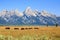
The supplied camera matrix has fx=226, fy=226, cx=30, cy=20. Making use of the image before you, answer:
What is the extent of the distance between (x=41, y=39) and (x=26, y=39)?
2.35m

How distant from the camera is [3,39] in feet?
76.1

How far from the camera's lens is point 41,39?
976 inches

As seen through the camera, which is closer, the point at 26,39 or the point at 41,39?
the point at 26,39

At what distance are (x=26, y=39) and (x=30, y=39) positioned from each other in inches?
18.6

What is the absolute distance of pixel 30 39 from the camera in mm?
23328

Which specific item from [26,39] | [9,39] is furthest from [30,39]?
[9,39]

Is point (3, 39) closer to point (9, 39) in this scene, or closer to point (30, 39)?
point (9, 39)

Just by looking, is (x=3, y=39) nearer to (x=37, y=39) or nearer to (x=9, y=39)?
(x=9, y=39)

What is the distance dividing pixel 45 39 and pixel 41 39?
0.60m

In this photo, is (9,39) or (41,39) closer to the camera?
(9,39)

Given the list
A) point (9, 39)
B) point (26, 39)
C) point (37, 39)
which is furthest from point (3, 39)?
point (37, 39)

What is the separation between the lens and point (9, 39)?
76.0 feet

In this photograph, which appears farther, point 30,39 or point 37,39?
point 37,39

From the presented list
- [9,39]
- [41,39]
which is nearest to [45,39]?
[41,39]
